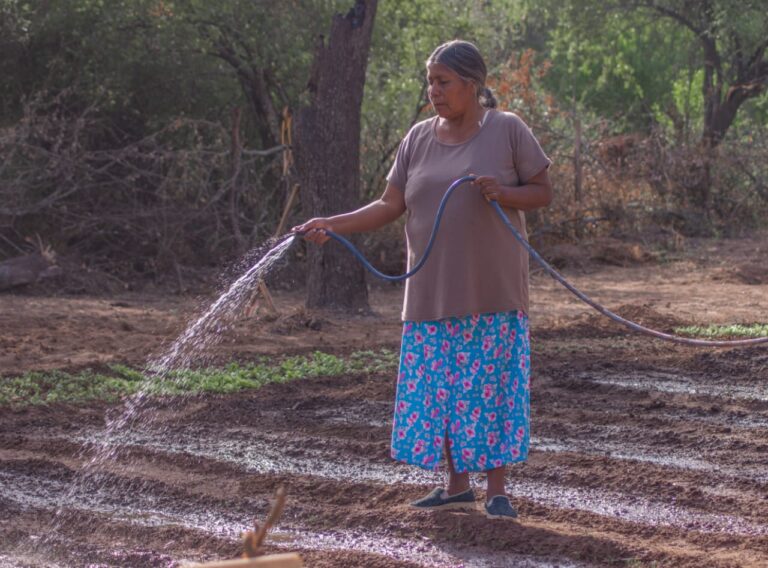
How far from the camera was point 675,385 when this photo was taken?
7934mm

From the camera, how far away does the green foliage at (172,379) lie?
7758 millimetres

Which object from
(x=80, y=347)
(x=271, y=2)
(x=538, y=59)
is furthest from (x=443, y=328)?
(x=538, y=59)

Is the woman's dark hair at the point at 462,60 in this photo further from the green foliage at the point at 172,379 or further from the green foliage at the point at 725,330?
the green foliage at the point at 725,330

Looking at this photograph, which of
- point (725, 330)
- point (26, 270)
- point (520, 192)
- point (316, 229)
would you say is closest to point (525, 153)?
point (520, 192)

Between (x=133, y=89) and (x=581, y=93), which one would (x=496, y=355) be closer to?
(x=133, y=89)

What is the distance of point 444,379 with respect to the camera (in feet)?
15.5

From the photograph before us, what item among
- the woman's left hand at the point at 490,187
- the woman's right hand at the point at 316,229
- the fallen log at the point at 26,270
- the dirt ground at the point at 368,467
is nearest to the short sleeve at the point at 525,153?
the woman's left hand at the point at 490,187

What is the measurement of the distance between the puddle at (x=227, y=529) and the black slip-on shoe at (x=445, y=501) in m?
0.34

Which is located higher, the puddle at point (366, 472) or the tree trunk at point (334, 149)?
the tree trunk at point (334, 149)

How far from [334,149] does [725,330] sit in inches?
160

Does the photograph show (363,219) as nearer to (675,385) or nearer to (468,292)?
(468,292)

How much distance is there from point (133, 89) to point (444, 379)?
10843mm

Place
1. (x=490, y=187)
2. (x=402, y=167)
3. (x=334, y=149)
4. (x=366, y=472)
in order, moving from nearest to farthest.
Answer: (x=490, y=187) < (x=402, y=167) < (x=366, y=472) < (x=334, y=149)

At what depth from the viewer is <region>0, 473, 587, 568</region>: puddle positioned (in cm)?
423
